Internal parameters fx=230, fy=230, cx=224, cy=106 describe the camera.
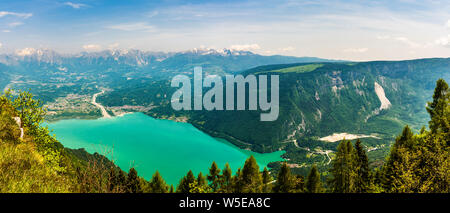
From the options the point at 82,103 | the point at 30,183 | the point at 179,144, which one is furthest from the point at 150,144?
the point at 82,103

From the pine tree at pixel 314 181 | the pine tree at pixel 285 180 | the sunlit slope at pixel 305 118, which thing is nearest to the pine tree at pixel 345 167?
the pine tree at pixel 314 181

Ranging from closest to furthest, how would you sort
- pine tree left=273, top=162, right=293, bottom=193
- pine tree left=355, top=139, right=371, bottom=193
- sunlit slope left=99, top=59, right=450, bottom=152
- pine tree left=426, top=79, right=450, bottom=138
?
pine tree left=426, top=79, right=450, bottom=138
pine tree left=355, top=139, right=371, bottom=193
pine tree left=273, top=162, right=293, bottom=193
sunlit slope left=99, top=59, right=450, bottom=152

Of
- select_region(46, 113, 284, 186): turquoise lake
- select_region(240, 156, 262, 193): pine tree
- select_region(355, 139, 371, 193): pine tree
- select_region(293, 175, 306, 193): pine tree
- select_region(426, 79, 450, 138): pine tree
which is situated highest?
select_region(426, 79, 450, 138): pine tree

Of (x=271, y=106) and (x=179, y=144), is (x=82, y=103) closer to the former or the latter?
(x=179, y=144)

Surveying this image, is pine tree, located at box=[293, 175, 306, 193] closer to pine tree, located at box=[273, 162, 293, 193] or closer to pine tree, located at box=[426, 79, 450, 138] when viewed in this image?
pine tree, located at box=[273, 162, 293, 193]

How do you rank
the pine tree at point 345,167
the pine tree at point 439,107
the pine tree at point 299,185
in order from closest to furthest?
the pine tree at point 439,107
the pine tree at point 345,167
the pine tree at point 299,185

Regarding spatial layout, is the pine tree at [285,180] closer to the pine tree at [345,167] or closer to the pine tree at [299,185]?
the pine tree at [299,185]

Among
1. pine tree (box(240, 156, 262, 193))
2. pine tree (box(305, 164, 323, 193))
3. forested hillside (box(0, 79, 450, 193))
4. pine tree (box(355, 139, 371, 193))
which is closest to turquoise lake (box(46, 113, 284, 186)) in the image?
pine tree (box(240, 156, 262, 193))
